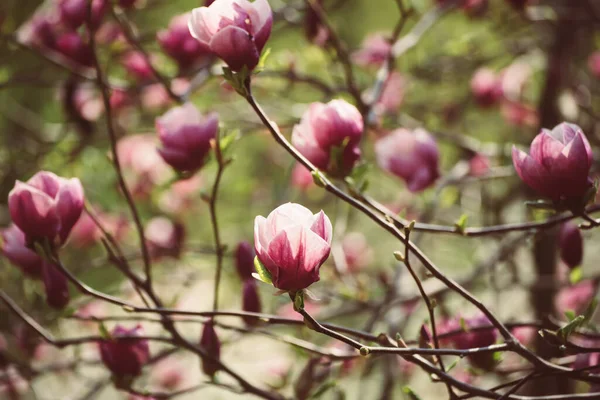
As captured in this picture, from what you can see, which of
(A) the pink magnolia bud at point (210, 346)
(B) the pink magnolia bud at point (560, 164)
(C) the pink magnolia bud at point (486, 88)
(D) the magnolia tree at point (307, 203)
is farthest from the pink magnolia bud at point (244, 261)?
(C) the pink magnolia bud at point (486, 88)

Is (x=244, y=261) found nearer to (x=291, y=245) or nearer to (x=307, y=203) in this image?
(x=291, y=245)

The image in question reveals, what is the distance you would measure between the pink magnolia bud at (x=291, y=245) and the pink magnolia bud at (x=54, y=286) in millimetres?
313

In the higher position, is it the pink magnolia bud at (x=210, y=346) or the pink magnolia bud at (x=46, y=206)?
the pink magnolia bud at (x=46, y=206)

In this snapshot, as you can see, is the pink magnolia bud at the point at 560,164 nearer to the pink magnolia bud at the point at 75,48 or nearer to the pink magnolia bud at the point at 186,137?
the pink magnolia bud at the point at 186,137

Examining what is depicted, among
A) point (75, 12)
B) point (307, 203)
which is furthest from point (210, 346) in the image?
point (307, 203)

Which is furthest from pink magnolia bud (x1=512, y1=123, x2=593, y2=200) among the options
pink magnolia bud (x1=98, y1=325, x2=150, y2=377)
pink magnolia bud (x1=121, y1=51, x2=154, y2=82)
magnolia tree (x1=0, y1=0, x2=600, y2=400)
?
pink magnolia bud (x1=121, y1=51, x2=154, y2=82)

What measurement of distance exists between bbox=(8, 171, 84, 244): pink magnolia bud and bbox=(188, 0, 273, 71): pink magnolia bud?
0.76 feet

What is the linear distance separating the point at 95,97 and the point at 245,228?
65cm

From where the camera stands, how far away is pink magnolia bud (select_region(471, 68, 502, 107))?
165 cm

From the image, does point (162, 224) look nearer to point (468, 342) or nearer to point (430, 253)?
point (430, 253)

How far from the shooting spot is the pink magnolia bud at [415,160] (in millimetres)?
1055

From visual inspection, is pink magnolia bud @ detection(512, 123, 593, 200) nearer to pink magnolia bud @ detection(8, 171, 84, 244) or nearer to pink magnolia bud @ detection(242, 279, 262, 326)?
pink magnolia bud @ detection(242, 279, 262, 326)

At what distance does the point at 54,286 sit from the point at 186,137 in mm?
245

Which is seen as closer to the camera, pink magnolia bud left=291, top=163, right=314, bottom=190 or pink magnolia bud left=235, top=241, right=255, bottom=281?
pink magnolia bud left=235, top=241, right=255, bottom=281
